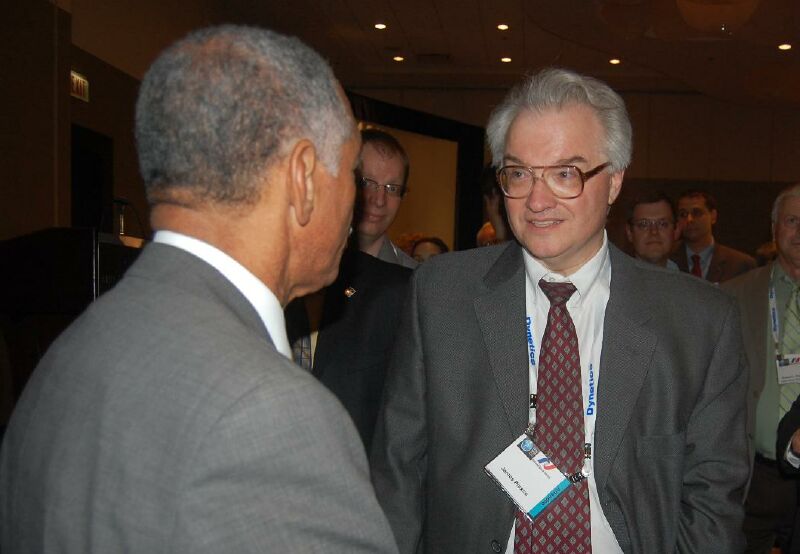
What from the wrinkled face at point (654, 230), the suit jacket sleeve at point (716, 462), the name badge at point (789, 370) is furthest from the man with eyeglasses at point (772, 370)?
the suit jacket sleeve at point (716, 462)

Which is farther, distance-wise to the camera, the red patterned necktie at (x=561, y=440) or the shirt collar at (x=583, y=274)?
the shirt collar at (x=583, y=274)

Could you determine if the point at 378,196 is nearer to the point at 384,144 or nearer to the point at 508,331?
the point at 384,144

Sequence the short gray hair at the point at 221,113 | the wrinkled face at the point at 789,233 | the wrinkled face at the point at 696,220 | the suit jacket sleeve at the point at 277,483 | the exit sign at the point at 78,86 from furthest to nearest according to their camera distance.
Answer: the exit sign at the point at 78,86
the wrinkled face at the point at 696,220
the wrinkled face at the point at 789,233
the short gray hair at the point at 221,113
the suit jacket sleeve at the point at 277,483

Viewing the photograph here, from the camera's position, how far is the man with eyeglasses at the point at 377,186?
2.80 metres

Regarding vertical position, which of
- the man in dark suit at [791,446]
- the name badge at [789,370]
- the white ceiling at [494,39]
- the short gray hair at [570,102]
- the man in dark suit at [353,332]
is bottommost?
the man in dark suit at [791,446]

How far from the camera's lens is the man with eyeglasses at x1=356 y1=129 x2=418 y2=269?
2.80m

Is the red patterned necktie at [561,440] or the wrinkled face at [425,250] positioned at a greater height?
the wrinkled face at [425,250]

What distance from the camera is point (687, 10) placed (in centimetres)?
719

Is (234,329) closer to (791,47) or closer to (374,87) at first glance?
(791,47)

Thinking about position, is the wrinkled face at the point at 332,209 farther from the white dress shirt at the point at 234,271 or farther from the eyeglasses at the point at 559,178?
the eyeglasses at the point at 559,178

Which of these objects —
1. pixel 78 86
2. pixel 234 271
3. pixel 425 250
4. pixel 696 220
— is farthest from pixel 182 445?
pixel 78 86

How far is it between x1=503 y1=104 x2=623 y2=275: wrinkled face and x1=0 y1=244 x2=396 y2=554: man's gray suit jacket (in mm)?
961

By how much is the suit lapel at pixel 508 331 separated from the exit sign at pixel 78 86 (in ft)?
17.6

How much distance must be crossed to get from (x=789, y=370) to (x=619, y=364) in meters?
1.96
